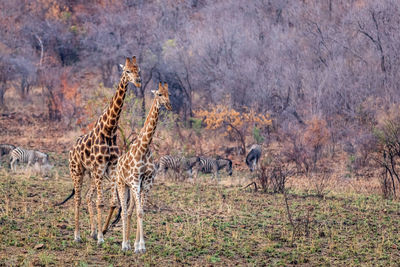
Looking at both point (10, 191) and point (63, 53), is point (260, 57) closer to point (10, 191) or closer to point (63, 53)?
point (63, 53)

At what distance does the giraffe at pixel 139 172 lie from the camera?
27.9 ft

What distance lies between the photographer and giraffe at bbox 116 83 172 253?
27.9 feet

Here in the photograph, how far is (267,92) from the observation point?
28469 mm

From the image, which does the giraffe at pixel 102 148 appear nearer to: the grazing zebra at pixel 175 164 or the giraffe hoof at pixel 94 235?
the giraffe hoof at pixel 94 235

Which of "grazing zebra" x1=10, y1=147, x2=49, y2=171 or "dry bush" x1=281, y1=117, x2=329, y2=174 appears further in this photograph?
"dry bush" x1=281, y1=117, x2=329, y2=174

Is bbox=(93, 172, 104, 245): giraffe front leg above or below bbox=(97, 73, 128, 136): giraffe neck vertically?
below

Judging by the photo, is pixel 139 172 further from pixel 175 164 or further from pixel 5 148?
pixel 5 148

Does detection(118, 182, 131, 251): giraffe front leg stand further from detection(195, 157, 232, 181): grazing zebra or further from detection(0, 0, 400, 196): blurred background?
detection(195, 157, 232, 181): grazing zebra

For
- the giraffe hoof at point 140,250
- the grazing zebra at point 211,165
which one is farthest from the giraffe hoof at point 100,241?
the grazing zebra at point 211,165

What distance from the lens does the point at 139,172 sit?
8570 mm

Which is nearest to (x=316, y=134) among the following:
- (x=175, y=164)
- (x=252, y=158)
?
(x=252, y=158)

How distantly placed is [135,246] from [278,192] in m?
6.99

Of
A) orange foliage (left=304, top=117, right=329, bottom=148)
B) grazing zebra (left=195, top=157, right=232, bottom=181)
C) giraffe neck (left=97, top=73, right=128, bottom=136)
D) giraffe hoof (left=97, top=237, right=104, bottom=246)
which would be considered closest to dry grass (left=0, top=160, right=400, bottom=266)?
giraffe hoof (left=97, top=237, right=104, bottom=246)

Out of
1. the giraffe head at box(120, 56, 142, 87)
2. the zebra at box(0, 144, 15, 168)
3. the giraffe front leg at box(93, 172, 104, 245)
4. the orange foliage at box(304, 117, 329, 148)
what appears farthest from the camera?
the orange foliage at box(304, 117, 329, 148)
